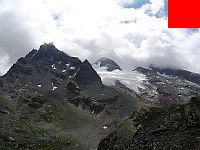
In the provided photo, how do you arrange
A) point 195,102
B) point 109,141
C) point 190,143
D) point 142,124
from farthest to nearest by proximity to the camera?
point 109,141, point 142,124, point 195,102, point 190,143

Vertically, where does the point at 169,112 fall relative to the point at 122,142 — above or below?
above

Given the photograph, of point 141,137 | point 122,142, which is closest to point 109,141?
point 122,142

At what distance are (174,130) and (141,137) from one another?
357cm

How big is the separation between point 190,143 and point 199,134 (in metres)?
1.11

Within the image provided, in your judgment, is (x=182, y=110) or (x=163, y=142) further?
(x=182, y=110)

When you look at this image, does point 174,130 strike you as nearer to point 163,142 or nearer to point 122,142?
point 163,142

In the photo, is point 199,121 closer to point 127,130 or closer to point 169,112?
point 169,112

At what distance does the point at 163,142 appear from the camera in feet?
112

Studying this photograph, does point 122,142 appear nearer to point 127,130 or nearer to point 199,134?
point 127,130

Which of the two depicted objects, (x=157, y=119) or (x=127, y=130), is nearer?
(x=157, y=119)

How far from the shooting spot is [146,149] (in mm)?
35062

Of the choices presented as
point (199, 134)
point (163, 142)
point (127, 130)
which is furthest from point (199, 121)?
point (127, 130)

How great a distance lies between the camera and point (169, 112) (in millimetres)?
37812

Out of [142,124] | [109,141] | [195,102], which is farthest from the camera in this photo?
[109,141]
